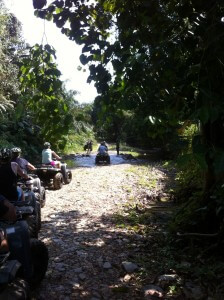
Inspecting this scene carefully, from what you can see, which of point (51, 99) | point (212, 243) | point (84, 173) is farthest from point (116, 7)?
point (84, 173)

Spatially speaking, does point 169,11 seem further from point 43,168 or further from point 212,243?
point 43,168

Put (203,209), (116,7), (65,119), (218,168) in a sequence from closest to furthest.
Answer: (218,168), (65,119), (116,7), (203,209)

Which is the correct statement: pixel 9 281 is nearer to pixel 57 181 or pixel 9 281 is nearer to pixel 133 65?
pixel 133 65

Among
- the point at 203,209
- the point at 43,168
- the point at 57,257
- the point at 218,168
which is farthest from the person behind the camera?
the point at 43,168

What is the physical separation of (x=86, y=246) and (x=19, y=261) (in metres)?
2.71

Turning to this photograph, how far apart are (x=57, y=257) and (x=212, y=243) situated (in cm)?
257

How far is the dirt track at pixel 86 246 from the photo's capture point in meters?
4.54

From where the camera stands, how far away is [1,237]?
3.17m

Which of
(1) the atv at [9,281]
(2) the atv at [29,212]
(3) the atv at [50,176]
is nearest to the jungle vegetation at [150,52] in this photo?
(1) the atv at [9,281]

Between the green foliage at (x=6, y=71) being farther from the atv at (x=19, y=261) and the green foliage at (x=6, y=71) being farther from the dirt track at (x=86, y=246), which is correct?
the atv at (x=19, y=261)

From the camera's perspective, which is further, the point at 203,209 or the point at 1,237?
the point at 203,209

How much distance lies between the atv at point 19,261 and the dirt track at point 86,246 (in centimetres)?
43

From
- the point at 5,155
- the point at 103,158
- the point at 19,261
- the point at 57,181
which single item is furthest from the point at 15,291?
the point at 103,158

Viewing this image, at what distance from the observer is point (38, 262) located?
14.4ft
